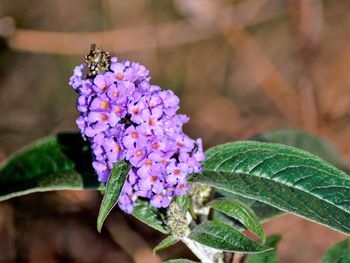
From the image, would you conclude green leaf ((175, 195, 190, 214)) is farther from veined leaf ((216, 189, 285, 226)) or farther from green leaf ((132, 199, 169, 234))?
veined leaf ((216, 189, 285, 226))

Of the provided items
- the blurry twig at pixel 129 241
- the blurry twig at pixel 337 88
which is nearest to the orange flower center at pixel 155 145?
the blurry twig at pixel 129 241

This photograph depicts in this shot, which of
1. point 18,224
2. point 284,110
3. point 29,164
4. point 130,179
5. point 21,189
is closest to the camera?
point 130,179

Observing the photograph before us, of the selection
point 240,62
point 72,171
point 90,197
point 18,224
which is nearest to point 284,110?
point 240,62

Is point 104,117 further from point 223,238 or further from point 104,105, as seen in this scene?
point 223,238

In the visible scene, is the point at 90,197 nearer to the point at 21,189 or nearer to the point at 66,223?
the point at 66,223

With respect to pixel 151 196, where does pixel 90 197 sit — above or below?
above

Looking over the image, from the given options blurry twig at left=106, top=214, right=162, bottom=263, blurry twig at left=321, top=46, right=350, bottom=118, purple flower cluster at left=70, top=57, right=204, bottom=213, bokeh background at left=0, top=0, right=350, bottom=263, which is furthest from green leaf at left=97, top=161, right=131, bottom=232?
blurry twig at left=321, top=46, right=350, bottom=118

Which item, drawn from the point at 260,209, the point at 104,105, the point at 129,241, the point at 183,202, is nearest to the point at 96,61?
the point at 104,105
